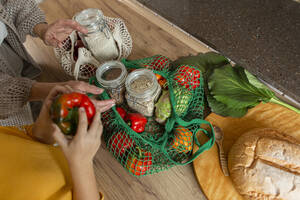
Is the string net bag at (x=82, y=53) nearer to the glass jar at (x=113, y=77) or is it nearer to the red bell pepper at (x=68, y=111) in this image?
the glass jar at (x=113, y=77)

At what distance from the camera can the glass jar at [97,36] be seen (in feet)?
1.86

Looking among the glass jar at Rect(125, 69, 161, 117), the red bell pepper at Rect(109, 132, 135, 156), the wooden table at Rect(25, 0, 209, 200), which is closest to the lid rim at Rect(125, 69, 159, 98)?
the glass jar at Rect(125, 69, 161, 117)

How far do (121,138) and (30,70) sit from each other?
18.5 inches

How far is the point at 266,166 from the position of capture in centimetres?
47

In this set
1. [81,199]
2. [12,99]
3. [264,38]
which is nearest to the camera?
[81,199]

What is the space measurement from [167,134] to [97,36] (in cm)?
34

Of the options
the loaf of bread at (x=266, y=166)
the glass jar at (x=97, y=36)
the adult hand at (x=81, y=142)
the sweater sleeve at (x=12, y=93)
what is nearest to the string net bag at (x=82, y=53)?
the glass jar at (x=97, y=36)

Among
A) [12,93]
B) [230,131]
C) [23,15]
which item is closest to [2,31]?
[23,15]

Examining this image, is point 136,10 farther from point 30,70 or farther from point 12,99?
point 12,99

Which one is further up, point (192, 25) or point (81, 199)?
point (192, 25)

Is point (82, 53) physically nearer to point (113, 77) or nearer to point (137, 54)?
point (113, 77)

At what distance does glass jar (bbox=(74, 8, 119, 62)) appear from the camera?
0.57 m

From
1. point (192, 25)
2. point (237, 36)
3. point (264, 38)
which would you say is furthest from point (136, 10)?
point (264, 38)

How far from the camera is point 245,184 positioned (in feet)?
1.55
